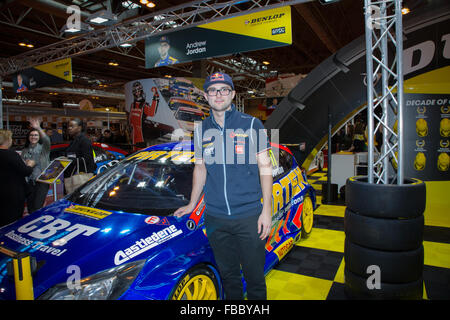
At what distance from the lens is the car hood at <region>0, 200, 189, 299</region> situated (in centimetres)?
156

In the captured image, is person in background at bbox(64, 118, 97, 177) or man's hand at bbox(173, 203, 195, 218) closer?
man's hand at bbox(173, 203, 195, 218)

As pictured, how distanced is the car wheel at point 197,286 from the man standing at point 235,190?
0.11m

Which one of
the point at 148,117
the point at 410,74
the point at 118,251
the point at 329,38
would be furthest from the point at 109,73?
the point at 118,251

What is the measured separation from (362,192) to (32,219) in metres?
2.53

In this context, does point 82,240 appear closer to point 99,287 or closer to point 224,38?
point 99,287

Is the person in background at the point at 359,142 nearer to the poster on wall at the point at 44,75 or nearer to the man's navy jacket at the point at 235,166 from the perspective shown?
the man's navy jacket at the point at 235,166

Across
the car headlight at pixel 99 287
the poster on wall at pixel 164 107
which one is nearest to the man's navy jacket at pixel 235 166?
the car headlight at pixel 99 287

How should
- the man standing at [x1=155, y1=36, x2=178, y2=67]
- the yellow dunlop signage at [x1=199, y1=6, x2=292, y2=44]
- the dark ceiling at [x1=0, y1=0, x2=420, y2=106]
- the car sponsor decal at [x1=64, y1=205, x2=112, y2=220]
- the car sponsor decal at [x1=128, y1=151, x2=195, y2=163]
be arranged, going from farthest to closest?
1. the dark ceiling at [x1=0, y1=0, x2=420, y2=106]
2. the man standing at [x1=155, y1=36, x2=178, y2=67]
3. the yellow dunlop signage at [x1=199, y1=6, x2=292, y2=44]
4. the car sponsor decal at [x1=128, y1=151, x2=195, y2=163]
5. the car sponsor decal at [x1=64, y1=205, x2=112, y2=220]

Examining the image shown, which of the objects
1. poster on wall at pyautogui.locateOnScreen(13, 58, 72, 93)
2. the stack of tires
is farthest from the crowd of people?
poster on wall at pyautogui.locateOnScreen(13, 58, 72, 93)

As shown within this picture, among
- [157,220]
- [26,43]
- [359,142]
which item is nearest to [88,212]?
[157,220]

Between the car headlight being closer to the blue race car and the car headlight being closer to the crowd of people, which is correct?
the blue race car

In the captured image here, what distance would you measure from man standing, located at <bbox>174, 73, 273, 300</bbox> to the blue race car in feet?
0.58

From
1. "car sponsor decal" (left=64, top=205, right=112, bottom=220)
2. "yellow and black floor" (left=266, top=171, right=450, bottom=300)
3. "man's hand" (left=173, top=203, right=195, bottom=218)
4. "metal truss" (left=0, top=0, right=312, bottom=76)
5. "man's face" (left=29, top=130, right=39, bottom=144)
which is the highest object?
"metal truss" (left=0, top=0, right=312, bottom=76)

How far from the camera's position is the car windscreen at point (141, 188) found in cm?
222
